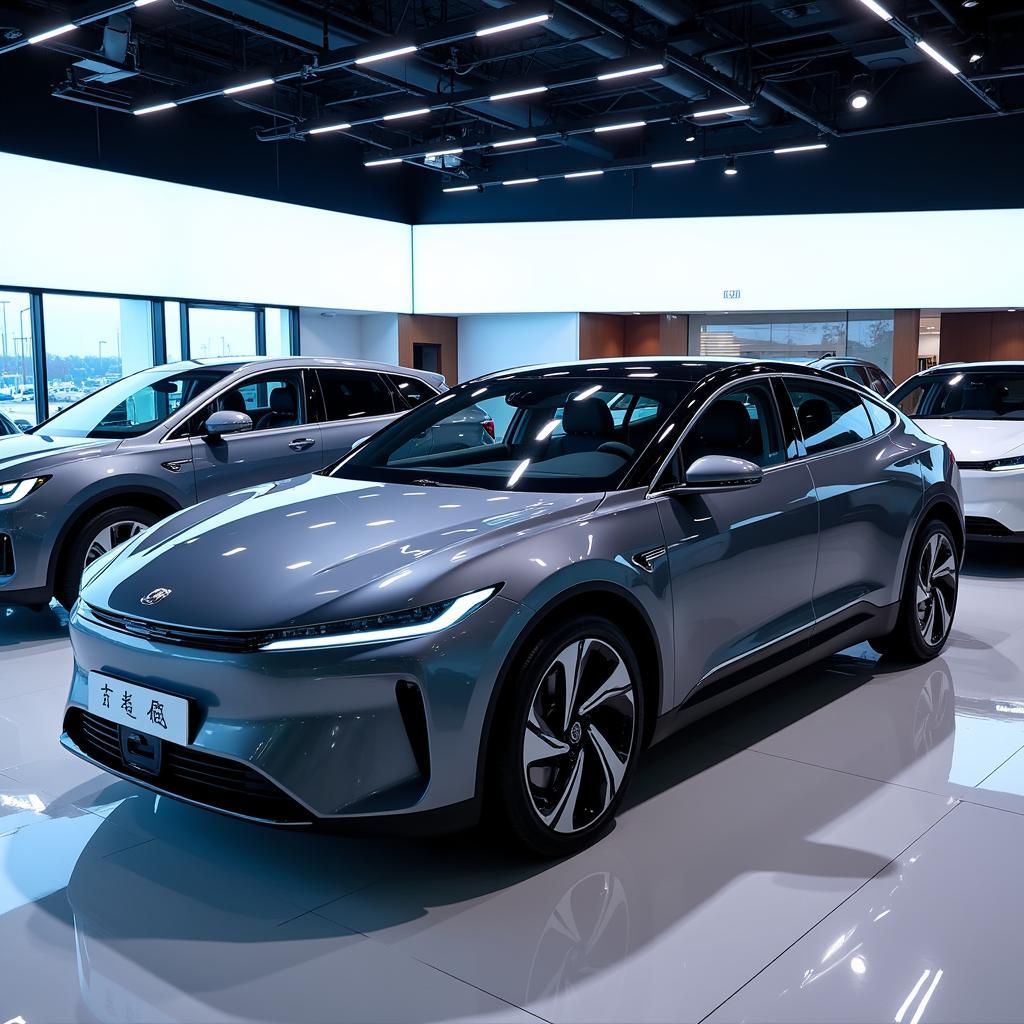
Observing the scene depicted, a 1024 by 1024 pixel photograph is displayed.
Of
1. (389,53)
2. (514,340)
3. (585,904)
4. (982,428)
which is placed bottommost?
(585,904)

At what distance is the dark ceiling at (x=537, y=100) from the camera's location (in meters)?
12.1

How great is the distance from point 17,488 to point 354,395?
2.13m

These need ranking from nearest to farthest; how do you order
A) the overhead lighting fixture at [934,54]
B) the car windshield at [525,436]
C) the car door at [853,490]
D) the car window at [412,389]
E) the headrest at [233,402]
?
the car windshield at [525,436], the car door at [853,490], the headrest at [233,402], the car window at [412,389], the overhead lighting fixture at [934,54]

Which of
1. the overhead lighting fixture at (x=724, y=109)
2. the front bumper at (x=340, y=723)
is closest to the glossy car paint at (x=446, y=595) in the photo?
the front bumper at (x=340, y=723)

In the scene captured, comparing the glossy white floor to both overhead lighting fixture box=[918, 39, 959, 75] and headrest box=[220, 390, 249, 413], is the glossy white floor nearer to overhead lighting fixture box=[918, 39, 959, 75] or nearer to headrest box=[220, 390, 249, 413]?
headrest box=[220, 390, 249, 413]

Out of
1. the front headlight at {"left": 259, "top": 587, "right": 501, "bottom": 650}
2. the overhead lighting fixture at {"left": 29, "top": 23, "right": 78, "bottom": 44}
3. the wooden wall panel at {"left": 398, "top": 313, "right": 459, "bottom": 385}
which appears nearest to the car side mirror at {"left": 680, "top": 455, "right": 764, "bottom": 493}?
the front headlight at {"left": 259, "top": 587, "right": 501, "bottom": 650}

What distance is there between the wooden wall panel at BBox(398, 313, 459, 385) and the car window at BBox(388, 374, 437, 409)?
527 inches

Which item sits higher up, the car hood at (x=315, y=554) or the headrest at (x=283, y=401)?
the headrest at (x=283, y=401)

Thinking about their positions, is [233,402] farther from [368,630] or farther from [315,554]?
[368,630]

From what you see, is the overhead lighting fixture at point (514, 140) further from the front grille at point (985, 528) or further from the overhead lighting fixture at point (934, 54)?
the front grille at point (985, 528)

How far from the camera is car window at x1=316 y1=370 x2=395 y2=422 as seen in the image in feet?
20.5

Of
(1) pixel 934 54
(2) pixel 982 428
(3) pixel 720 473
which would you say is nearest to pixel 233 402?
(3) pixel 720 473

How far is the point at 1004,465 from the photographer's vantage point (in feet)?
20.1

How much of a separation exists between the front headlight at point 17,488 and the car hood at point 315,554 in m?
2.13
